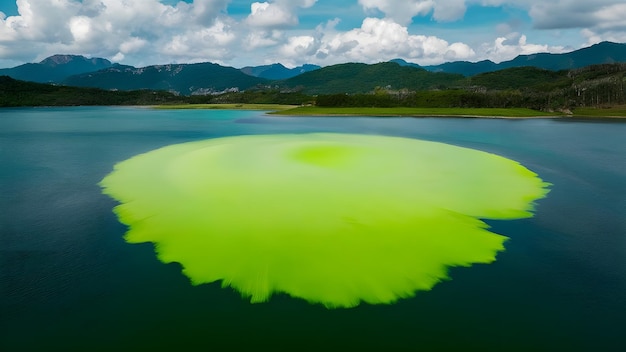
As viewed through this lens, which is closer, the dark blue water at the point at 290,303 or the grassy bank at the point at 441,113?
the dark blue water at the point at 290,303

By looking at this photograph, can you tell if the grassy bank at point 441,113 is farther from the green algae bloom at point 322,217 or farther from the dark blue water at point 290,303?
the dark blue water at point 290,303

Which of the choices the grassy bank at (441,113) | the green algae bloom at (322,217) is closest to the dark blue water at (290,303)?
the green algae bloom at (322,217)

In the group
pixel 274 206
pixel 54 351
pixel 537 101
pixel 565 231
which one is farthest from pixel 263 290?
pixel 537 101

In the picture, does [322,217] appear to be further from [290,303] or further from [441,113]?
[441,113]

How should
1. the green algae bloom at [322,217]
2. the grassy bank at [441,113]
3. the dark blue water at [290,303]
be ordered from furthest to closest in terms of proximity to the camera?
the grassy bank at [441,113] < the green algae bloom at [322,217] < the dark blue water at [290,303]

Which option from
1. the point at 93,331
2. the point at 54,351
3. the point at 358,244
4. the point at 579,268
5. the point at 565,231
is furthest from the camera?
the point at 565,231

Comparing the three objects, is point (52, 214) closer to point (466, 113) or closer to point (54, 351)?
point (54, 351)

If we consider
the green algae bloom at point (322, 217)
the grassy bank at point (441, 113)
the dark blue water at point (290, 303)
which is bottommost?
the dark blue water at point (290, 303)

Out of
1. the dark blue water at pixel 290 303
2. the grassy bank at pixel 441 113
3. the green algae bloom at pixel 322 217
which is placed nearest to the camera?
the dark blue water at pixel 290 303

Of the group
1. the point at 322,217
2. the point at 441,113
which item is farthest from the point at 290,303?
the point at 441,113

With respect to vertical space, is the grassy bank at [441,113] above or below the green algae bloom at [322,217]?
above
